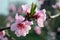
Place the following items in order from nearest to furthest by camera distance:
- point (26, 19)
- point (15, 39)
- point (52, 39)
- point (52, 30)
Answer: point (26, 19)
point (15, 39)
point (52, 39)
point (52, 30)

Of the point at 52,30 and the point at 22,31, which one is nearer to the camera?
the point at 22,31

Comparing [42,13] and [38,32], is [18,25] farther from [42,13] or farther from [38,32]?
[38,32]

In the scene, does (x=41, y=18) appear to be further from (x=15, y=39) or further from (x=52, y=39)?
(x=52, y=39)

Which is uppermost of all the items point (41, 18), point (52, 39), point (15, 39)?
point (41, 18)

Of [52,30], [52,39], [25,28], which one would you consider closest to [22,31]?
[25,28]

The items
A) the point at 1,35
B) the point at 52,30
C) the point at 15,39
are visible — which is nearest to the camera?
the point at 1,35

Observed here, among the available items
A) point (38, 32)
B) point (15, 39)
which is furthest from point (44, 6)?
point (15, 39)

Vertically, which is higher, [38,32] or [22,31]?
[22,31]
